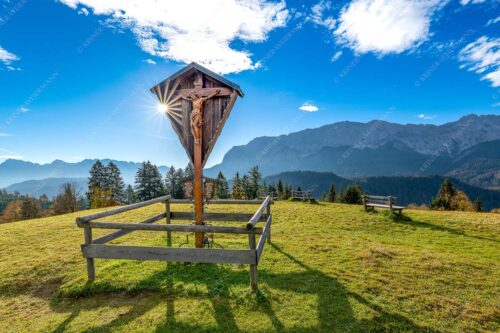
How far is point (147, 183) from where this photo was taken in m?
55.3

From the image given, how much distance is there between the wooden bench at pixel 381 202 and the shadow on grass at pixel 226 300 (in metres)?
12.5

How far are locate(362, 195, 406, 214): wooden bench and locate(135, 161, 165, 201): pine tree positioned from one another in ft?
153

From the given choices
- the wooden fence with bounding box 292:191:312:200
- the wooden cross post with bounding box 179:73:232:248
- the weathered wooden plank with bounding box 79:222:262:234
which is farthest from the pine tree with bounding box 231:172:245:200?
the weathered wooden plank with bounding box 79:222:262:234

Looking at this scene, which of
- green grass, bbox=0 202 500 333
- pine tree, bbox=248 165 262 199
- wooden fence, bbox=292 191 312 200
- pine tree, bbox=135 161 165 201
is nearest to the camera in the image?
green grass, bbox=0 202 500 333

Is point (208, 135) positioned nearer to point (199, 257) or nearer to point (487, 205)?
point (199, 257)

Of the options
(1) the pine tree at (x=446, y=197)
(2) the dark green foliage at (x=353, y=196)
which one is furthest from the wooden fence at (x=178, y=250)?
(1) the pine tree at (x=446, y=197)

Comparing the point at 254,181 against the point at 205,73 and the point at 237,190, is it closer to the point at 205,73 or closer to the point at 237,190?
the point at 237,190

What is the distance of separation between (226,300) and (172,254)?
5.71 feet

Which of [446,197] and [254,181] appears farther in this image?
[254,181]

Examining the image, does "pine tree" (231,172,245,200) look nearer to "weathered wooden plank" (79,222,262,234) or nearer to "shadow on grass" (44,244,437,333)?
"shadow on grass" (44,244,437,333)

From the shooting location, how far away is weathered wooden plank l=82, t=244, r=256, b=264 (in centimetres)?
596

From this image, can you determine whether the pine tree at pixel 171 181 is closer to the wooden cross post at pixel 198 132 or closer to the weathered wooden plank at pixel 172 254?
the wooden cross post at pixel 198 132

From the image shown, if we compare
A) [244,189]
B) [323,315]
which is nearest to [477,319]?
[323,315]

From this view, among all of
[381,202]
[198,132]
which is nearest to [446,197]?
[381,202]
